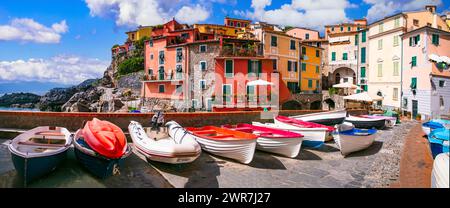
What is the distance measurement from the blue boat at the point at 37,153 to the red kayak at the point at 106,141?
2.80 ft

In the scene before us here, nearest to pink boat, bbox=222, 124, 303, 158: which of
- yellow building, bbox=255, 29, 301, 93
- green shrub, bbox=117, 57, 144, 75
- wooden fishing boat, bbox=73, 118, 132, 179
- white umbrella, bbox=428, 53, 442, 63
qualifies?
wooden fishing boat, bbox=73, 118, 132, 179

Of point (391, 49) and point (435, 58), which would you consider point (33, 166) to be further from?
point (391, 49)

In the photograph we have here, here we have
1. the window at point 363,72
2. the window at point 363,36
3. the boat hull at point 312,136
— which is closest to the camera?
the boat hull at point 312,136

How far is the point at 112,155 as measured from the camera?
659 cm

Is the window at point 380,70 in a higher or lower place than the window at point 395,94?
higher

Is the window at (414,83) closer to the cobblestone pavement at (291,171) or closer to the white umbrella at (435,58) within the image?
the white umbrella at (435,58)

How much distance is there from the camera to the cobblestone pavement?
744 cm

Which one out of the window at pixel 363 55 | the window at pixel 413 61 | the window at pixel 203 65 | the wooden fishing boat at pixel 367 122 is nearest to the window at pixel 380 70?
the window at pixel 363 55

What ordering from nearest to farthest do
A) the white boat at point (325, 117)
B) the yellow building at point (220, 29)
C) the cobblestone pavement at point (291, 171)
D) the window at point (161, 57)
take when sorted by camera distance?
the cobblestone pavement at point (291, 171) < the white boat at point (325, 117) < the window at point (161, 57) < the yellow building at point (220, 29)

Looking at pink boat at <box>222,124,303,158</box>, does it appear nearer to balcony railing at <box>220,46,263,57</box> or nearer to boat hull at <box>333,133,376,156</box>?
boat hull at <box>333,133,376,156</box>

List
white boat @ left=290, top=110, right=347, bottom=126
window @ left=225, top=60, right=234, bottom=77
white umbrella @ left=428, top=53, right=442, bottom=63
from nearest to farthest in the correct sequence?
white boat @ left=290, top=110, right=347, bottom=126
white umbrella @ left=428, top=53, right=442, bottom=63
window @ left=225, top=60, right=234, bottom=77

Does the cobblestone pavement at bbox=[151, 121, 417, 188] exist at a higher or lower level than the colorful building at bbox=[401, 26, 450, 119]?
lower

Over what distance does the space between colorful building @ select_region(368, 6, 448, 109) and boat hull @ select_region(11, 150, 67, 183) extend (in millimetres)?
30801

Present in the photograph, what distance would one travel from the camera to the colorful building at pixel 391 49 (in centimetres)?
2762
